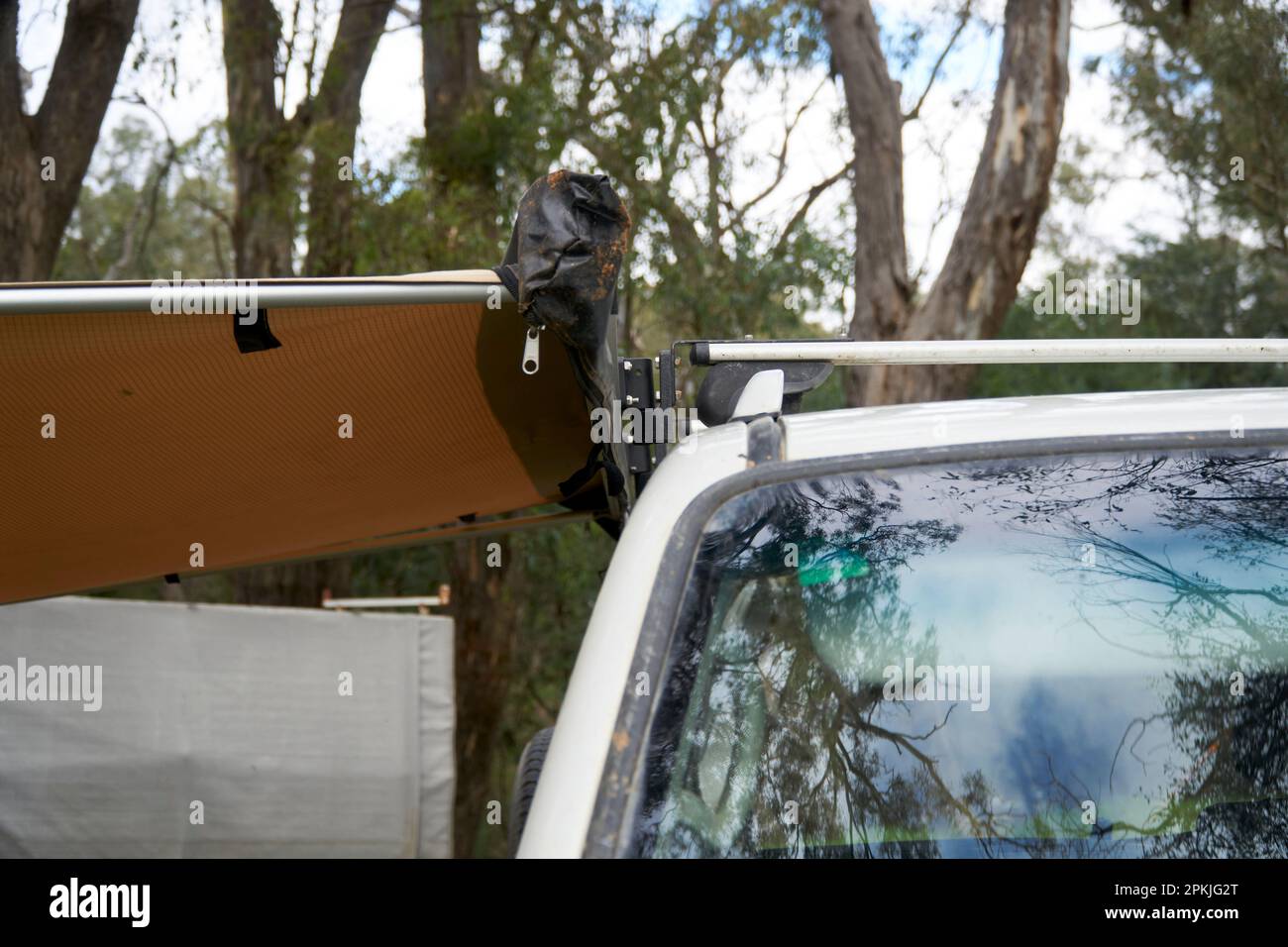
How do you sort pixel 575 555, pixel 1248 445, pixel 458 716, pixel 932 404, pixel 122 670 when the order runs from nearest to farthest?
pixel 1248 445 → pixel 932 404 → pixel 122 670 → pixel 458 716 → pixel 575 555

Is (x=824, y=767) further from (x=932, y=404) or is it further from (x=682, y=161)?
(x=682, y=161)

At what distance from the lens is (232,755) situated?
5.77 meters

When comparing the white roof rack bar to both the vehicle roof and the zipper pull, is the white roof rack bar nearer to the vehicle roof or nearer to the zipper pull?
the vehicle roof

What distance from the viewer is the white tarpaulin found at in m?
5.37

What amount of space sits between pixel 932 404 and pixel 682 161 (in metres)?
11.6

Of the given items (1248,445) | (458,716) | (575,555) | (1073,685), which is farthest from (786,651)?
(575,555)

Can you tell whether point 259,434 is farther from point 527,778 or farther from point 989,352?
point 989,352

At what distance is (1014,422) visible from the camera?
1513 millimetres

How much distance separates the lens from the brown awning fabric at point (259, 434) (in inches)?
89.6

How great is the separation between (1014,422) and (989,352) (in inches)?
11.8

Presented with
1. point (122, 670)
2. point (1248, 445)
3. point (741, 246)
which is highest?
point (741, 246)

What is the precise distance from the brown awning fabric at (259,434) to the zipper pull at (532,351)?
4 centimetres

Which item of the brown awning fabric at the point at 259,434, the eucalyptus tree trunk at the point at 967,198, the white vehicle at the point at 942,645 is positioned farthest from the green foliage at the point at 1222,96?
the white vehicle at the point at 942,645

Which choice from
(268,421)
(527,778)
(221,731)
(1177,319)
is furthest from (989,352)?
(1177,319)
